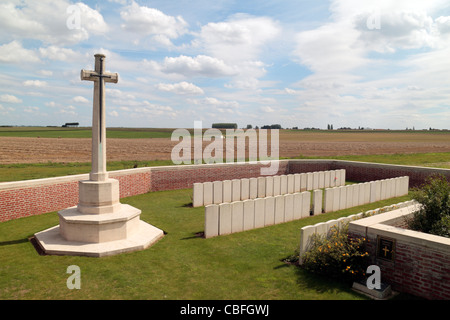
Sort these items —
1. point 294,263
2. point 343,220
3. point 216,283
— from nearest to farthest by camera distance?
1. point 216,283
2. point 294,263
3. point 343,220

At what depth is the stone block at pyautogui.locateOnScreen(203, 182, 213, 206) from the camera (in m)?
13.7

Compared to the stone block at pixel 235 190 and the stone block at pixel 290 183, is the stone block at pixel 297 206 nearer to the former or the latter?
the stone block at pixel 235 190

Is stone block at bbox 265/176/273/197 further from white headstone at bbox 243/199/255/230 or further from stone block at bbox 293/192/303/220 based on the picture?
white headstone at bbox 243/199/255/230

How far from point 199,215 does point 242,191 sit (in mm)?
3746

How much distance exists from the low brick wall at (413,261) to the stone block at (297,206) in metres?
4.69

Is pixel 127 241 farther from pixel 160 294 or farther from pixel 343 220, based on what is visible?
pixel 343 220

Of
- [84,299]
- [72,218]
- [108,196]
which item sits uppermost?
[108,196]

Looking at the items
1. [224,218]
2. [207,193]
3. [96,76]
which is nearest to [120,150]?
[207,193]

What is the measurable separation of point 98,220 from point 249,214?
4.69 meters

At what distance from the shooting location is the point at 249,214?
33.1 ft

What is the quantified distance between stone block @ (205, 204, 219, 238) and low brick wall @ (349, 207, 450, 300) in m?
4.17

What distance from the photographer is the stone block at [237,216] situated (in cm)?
972
